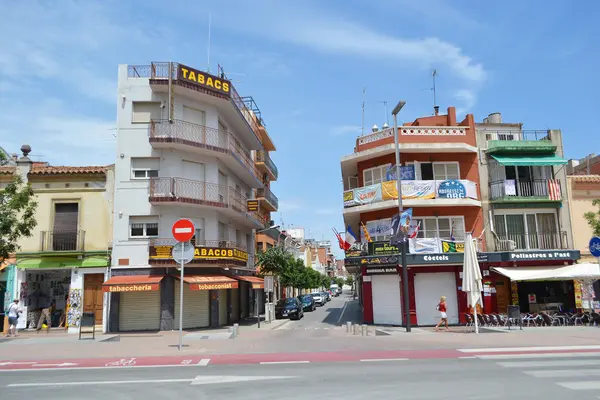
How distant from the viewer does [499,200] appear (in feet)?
87.8

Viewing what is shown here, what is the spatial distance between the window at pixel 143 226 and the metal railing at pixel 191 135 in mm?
4245

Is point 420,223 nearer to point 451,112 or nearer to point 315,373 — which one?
point 451,112

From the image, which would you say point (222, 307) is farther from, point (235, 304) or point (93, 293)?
point (93, 293)

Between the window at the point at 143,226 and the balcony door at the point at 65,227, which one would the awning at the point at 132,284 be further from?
the balcony door at the point at 65,227

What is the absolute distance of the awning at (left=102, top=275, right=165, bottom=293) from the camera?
2362 centimetres

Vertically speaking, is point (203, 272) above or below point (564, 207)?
below

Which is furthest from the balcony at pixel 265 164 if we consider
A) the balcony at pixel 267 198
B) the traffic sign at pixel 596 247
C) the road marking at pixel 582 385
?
the road marking at pixel 582 385

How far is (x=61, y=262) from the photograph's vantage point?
25.4 metres

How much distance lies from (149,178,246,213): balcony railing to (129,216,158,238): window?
141 cm

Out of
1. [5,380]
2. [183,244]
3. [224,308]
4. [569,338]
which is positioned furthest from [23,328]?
[569,338]

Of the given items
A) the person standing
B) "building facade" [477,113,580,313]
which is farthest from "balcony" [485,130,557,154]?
the person standing

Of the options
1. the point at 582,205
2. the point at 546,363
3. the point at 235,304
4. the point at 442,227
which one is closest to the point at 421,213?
the point at 442,227

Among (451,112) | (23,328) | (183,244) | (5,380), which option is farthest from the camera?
(451,112)

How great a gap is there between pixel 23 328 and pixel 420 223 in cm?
2168
